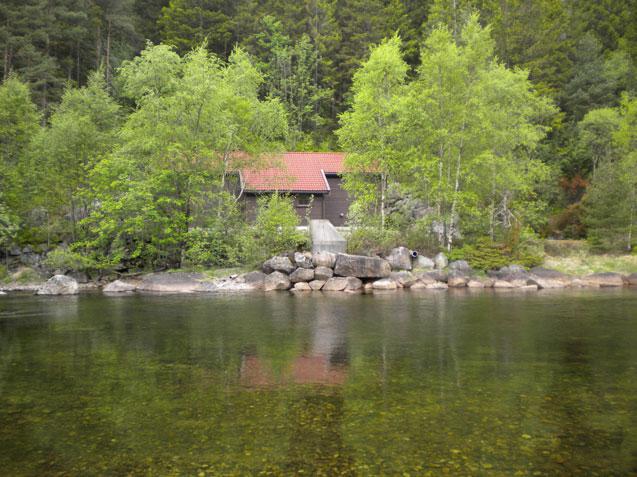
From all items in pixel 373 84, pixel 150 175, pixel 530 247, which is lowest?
pixel 530 247

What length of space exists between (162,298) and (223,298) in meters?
3.54

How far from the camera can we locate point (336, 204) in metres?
43.8

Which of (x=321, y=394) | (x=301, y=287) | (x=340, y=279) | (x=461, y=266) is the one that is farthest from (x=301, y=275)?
(x=321, y=394)

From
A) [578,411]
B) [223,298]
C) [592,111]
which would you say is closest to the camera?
[578,411]

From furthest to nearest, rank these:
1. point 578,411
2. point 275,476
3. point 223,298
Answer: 1. point 223,298
2. point 578,411
3. point 275,476

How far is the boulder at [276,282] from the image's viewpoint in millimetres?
31484

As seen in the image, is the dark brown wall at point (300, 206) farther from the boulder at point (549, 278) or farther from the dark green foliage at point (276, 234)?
the boulder at point (549, 278)

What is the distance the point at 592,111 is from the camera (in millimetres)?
47469

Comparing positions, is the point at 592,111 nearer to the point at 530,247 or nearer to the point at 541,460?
the point at 530,247

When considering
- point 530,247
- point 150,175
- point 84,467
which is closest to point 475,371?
point 84,467

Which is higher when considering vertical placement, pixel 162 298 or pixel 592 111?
pixel 592 111

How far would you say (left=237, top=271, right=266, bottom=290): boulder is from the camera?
31.8m

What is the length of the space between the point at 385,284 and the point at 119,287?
16.9 metres

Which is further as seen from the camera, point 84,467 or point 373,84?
point 373,84
